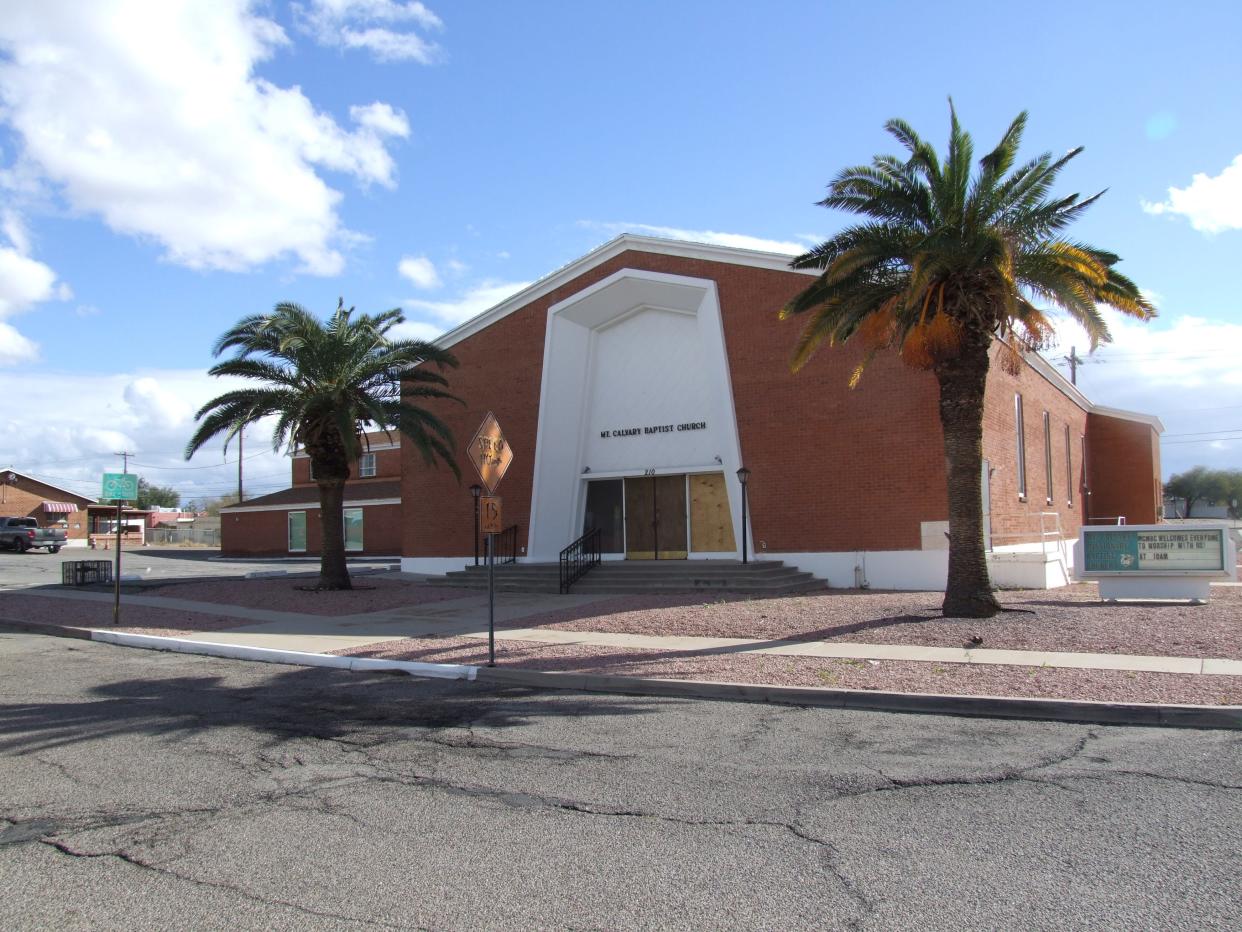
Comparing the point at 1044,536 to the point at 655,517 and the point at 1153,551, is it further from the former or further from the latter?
the point at 655,517

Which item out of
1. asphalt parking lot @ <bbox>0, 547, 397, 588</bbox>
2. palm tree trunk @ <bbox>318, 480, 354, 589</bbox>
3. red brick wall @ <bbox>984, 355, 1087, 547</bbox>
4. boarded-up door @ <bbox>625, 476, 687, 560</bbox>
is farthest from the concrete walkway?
asphalt parking lot @ <bbox>0, 547, 397, 588</bbox>

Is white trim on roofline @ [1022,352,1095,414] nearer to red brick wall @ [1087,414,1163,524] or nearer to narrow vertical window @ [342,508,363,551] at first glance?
red brick wall @ [1087,414,1163,524]

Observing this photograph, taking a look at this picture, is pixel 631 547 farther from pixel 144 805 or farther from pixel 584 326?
pixel 144 805

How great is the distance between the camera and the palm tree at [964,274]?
13.7m

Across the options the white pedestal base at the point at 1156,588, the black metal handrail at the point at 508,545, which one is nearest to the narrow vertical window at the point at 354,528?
the black metal handrail at the point at 508,545

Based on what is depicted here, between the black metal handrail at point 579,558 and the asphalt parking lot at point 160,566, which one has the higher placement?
the black metal handrail at point 579,558

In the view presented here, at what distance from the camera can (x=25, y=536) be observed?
160 ft

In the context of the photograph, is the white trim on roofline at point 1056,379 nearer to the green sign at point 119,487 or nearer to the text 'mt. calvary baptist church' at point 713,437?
the text 'mt. calvary baptist church' at point 713,437

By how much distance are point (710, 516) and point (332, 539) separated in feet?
32.2

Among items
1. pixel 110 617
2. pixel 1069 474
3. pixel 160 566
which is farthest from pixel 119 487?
pixel 1069 474

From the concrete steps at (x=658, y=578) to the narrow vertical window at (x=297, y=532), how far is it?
Result: 24.5m

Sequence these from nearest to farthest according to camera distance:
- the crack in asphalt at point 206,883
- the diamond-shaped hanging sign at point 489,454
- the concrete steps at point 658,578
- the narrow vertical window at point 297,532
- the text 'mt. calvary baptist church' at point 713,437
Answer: the crack in asphalt at point 206,883 → the diamond-shaped hanging sign at point 489,454 → the concrete steps at point 658,578 → the text 'mt. calvary baptist church' at point 713,437 → the narrow vertical window at point 297,532

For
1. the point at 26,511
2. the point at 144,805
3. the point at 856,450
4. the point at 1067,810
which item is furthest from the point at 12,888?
the point at 26,511

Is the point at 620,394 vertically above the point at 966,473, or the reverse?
the point at 620,394
